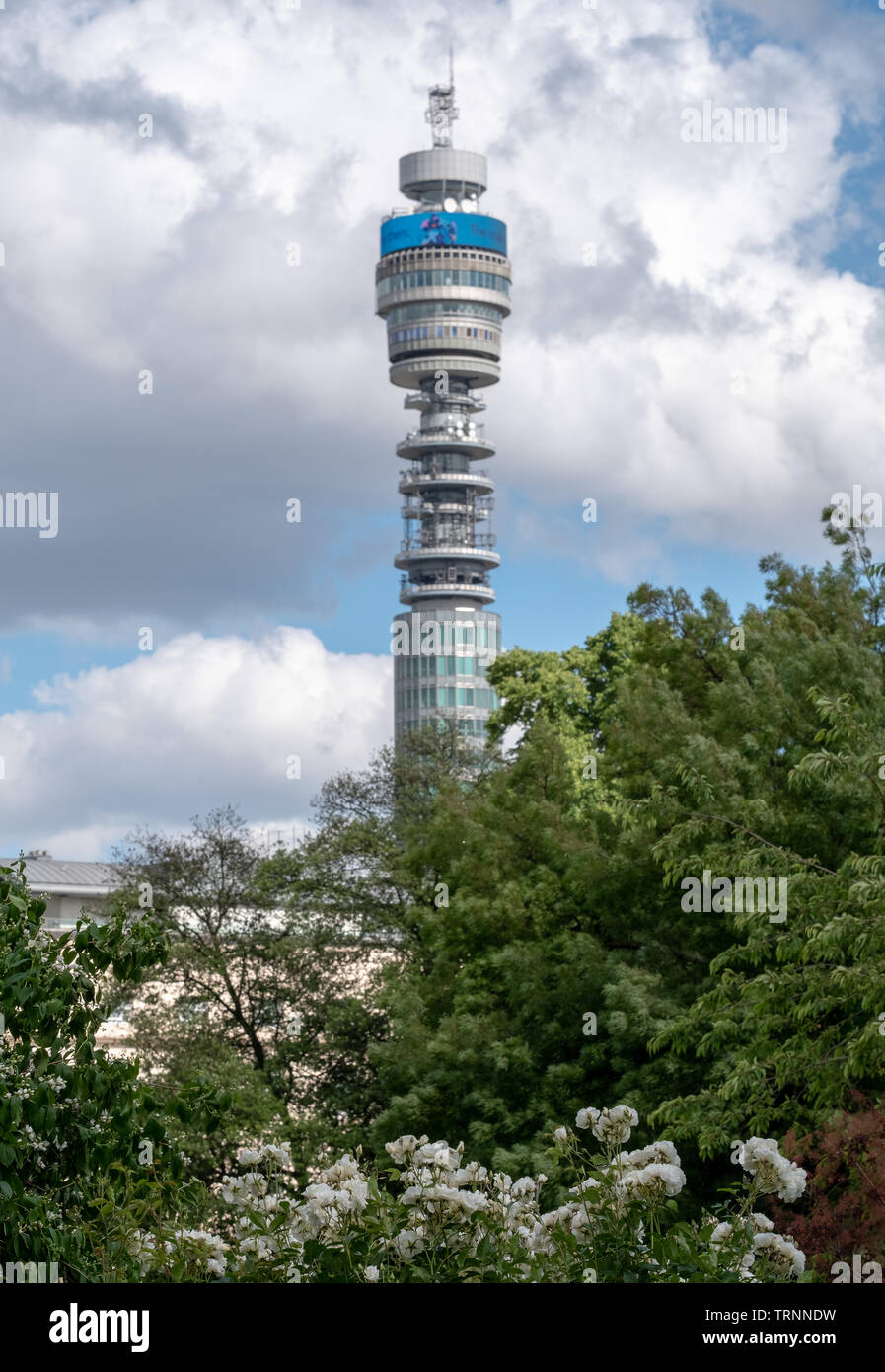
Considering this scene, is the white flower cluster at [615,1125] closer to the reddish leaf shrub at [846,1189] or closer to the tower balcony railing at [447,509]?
the reddish leaf shrub at [846,1189]

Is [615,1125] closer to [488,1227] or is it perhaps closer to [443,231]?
[488,1227]

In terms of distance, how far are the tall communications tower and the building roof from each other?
291ft

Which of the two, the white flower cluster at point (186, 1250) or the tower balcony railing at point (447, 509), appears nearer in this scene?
the white flower cluster at point (186, 1250)

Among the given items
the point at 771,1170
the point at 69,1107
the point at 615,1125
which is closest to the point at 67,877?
the point at 69,1107

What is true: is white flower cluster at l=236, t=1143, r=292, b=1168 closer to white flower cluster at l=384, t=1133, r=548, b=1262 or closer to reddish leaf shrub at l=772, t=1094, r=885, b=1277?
white flower cluster at l=384, t=1133, r=548, b=1262

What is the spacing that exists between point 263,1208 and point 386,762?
34781mm

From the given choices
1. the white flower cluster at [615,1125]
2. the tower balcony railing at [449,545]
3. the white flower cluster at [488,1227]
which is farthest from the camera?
the tower balcony railing at [449,545]

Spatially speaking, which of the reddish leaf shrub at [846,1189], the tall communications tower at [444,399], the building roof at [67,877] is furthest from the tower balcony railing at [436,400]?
the reddish leaf shrub at [846,1189]

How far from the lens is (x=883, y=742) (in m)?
15.2

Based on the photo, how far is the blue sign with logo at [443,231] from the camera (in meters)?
161

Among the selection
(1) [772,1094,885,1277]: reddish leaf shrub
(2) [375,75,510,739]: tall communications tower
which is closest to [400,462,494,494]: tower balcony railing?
(2) [375,75,510,739]: tall communications tower

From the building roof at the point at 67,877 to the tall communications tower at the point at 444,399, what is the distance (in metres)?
88.7
